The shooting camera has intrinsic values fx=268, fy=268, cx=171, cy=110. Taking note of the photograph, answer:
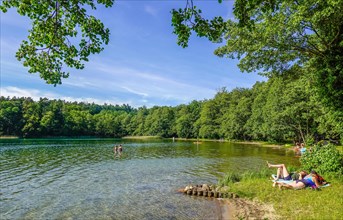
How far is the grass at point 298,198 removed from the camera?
11.0m

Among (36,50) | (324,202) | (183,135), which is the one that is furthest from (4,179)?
(183,135)

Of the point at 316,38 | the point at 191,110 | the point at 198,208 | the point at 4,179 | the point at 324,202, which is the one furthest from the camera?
the point at 191,110

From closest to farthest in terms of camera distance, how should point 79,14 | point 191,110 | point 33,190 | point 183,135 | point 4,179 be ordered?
point 79,14 < point 33,190 < point 4,179 < point 183,135 < point 191,110

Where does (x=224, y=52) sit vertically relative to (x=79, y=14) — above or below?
above

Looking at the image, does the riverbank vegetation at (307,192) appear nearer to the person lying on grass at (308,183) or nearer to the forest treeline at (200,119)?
the person lying on grass at (308,183)

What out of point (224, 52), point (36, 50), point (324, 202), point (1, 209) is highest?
point (224, 52)

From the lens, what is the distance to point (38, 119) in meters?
128

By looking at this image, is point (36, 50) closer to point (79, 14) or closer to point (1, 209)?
point (79, 14)

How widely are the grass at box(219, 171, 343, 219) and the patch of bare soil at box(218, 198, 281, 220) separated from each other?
39 centimetres

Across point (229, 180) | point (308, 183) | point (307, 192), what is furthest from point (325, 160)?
point (229, 180)

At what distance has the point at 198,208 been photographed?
1476 centimetres

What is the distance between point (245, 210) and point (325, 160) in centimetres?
939

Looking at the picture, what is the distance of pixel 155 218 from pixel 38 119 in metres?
131

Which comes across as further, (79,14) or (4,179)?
(4,179)
